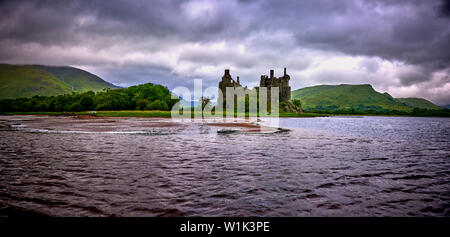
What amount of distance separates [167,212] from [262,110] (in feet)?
512

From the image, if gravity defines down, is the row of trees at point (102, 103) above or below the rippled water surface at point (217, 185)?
above

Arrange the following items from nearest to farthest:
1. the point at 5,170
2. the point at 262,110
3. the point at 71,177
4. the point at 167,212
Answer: the point at 167,212, the point at 71,177, the point at 5,170, the point at 262,110

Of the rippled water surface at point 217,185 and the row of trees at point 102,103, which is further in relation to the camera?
the row of trees at point 102,103

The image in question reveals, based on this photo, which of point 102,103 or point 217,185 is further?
point 102,103

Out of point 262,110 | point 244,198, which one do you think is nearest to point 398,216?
point 244,198

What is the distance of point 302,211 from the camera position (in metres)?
7.96

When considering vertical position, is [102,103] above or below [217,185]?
above

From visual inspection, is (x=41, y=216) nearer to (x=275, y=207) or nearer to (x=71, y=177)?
(x=71, y=177)

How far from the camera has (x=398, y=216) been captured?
25.7ft

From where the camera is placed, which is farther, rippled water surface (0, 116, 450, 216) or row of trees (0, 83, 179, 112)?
row of trees (0, 83, 179, 112)

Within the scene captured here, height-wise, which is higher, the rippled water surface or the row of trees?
the row of trees

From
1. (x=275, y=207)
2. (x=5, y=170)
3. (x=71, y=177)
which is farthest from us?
(x=5, y=170)
